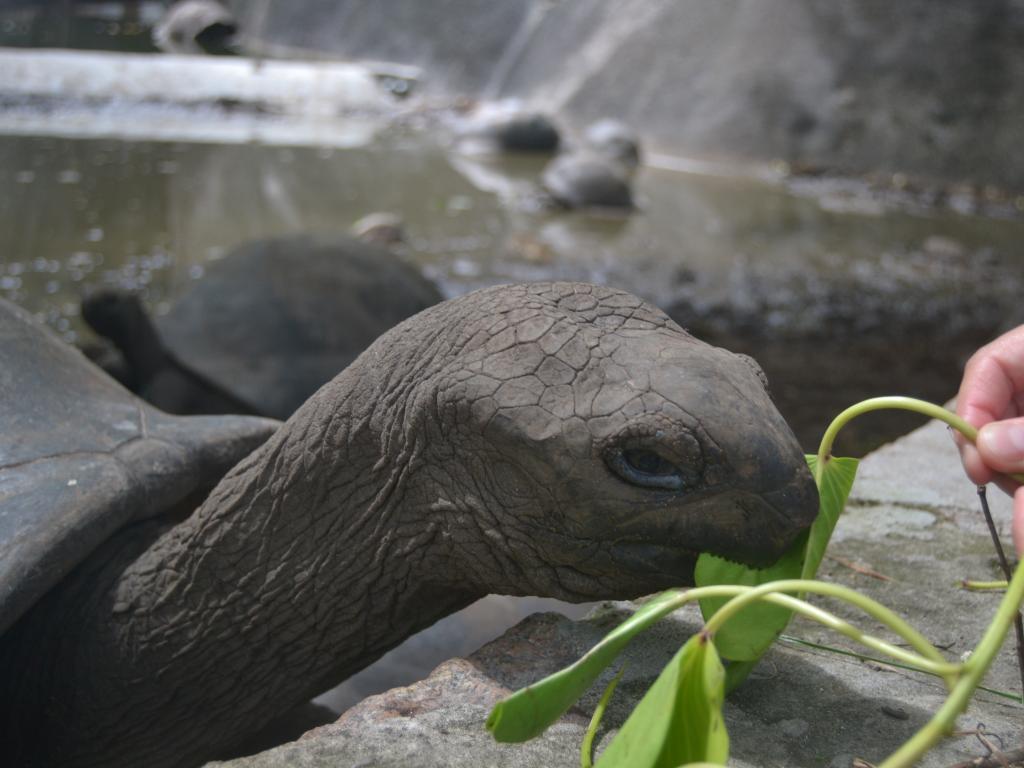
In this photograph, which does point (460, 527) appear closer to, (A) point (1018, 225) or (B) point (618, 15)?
(A) point (1018, 225)

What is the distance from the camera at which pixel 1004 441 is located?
1.33 m

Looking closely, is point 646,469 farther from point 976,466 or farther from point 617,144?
point 617,144

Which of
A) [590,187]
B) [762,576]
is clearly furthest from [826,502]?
[590,187]

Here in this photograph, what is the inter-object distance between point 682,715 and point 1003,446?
0.56 metres

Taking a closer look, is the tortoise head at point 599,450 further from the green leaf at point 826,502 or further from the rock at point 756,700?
the rock at point 756,700

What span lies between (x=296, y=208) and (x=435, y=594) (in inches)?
228

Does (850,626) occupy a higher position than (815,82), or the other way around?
(850,626)

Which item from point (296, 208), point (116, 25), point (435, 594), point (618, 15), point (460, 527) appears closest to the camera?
point (460, 527)

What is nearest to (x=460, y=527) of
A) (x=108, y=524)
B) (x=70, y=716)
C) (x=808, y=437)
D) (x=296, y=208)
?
(x=108, y=524)

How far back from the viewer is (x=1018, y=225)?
8156 millimetres

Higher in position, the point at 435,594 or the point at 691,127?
the point at 435,594

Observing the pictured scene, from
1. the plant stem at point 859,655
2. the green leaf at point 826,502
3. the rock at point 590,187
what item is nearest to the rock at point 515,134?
the rock at point 590,187

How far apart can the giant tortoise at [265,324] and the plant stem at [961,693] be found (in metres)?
3.23

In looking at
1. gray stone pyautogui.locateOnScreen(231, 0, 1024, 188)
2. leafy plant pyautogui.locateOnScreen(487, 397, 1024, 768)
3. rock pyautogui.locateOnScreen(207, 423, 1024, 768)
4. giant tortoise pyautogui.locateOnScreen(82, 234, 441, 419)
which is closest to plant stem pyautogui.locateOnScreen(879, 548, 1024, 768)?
leafy plant pyautogui.locateOnScreen(487, 397, 1024, 768)
